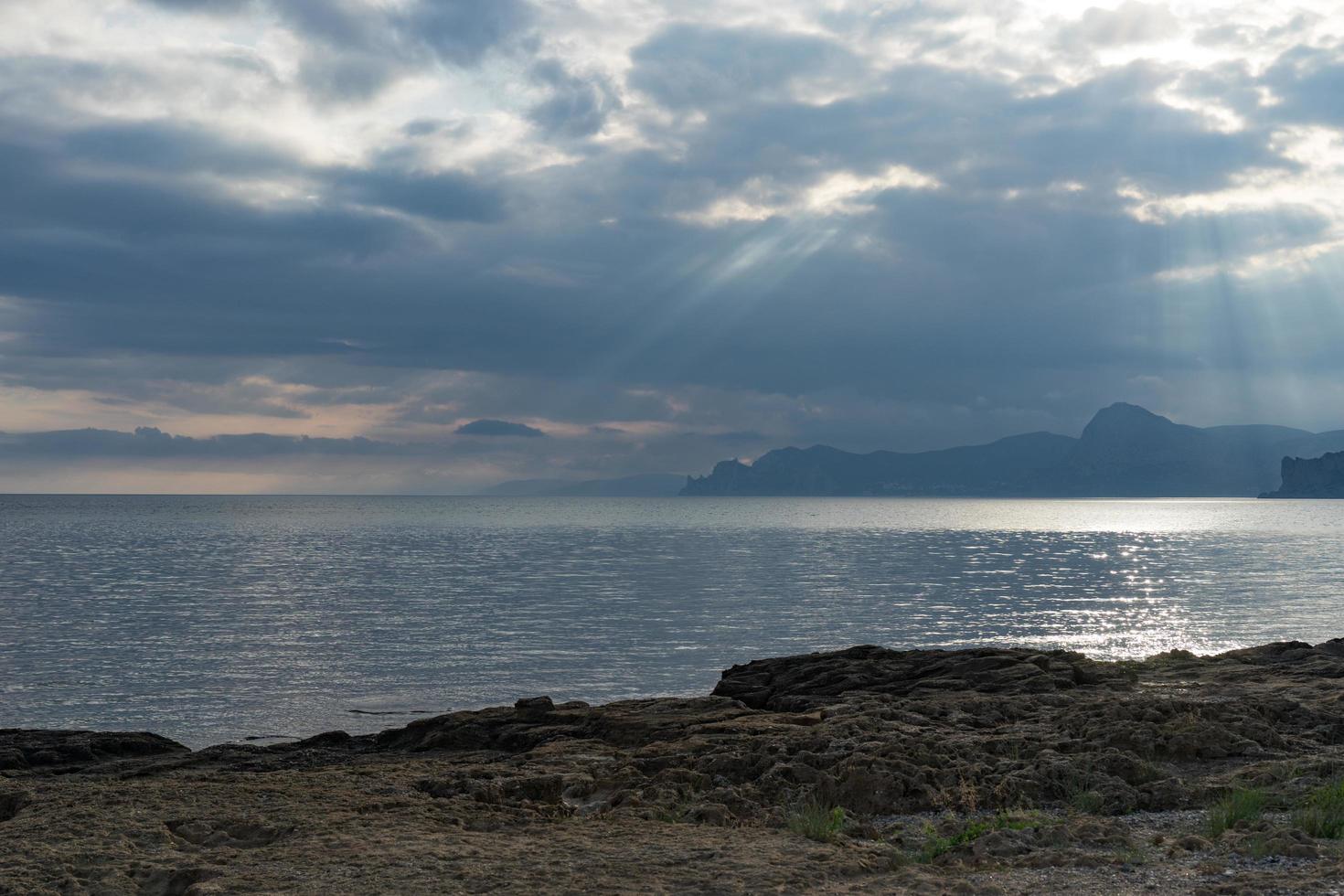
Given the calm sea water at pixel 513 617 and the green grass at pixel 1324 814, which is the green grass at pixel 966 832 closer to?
the green grass at pixel 1324 814

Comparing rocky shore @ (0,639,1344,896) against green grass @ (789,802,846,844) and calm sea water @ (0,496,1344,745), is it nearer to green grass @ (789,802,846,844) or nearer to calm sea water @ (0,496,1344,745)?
green grass @ (789,802,846,844)

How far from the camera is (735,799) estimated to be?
13.6 m

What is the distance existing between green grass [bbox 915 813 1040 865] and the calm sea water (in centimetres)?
1615

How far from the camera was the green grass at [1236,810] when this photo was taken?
11.4 m

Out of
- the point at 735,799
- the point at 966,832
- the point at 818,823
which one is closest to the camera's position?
the point at 966,832

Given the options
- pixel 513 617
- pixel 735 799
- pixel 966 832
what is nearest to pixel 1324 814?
pixel 966 832

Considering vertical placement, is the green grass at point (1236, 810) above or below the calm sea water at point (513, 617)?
above

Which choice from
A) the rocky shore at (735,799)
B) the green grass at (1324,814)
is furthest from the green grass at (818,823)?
the green grass at (1324,814)

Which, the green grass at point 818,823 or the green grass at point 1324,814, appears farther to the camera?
the green grass at point 818,823

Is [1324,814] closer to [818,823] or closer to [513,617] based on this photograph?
[818,823]

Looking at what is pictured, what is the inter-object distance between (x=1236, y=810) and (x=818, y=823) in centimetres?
482

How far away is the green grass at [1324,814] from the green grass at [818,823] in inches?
197

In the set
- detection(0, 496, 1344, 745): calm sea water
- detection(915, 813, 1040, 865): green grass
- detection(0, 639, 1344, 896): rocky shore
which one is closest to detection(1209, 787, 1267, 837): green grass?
detection(0, 639, 1344, 896): rocky shore

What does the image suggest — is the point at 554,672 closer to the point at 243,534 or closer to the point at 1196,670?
the point at 1196,670
